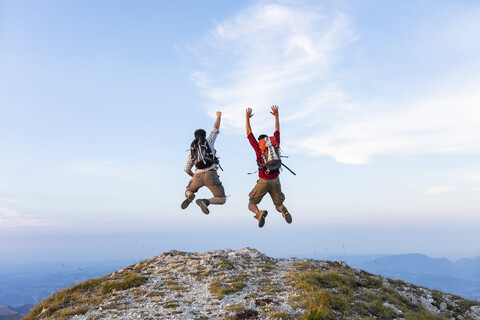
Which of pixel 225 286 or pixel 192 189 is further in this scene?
pixel 192 189

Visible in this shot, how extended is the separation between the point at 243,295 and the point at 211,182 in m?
5.11

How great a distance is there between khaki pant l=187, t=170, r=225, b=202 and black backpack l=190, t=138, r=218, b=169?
0.37 meters

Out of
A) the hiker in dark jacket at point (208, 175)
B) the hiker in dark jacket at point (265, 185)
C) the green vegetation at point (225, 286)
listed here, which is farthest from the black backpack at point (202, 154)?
the green vegetation at point (225, 286)

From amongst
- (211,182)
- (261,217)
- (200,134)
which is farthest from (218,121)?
(261,217)

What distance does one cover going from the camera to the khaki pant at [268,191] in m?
14.3

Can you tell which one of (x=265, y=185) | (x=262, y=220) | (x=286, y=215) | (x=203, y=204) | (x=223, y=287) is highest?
(x=265, y=185)

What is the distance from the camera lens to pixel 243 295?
37.6ft

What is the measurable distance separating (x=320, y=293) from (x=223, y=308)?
3252mm

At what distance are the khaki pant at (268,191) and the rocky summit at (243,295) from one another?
3.18m

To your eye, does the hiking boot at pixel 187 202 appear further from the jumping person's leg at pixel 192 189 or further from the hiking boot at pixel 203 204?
the hiking boot at pixel 203 204

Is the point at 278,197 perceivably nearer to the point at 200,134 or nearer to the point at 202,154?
the point at 202,154

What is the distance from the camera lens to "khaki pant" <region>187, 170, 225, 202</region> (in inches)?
573

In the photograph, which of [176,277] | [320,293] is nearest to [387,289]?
[320,293]

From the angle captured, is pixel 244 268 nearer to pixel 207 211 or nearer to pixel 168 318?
pixel 207 211
